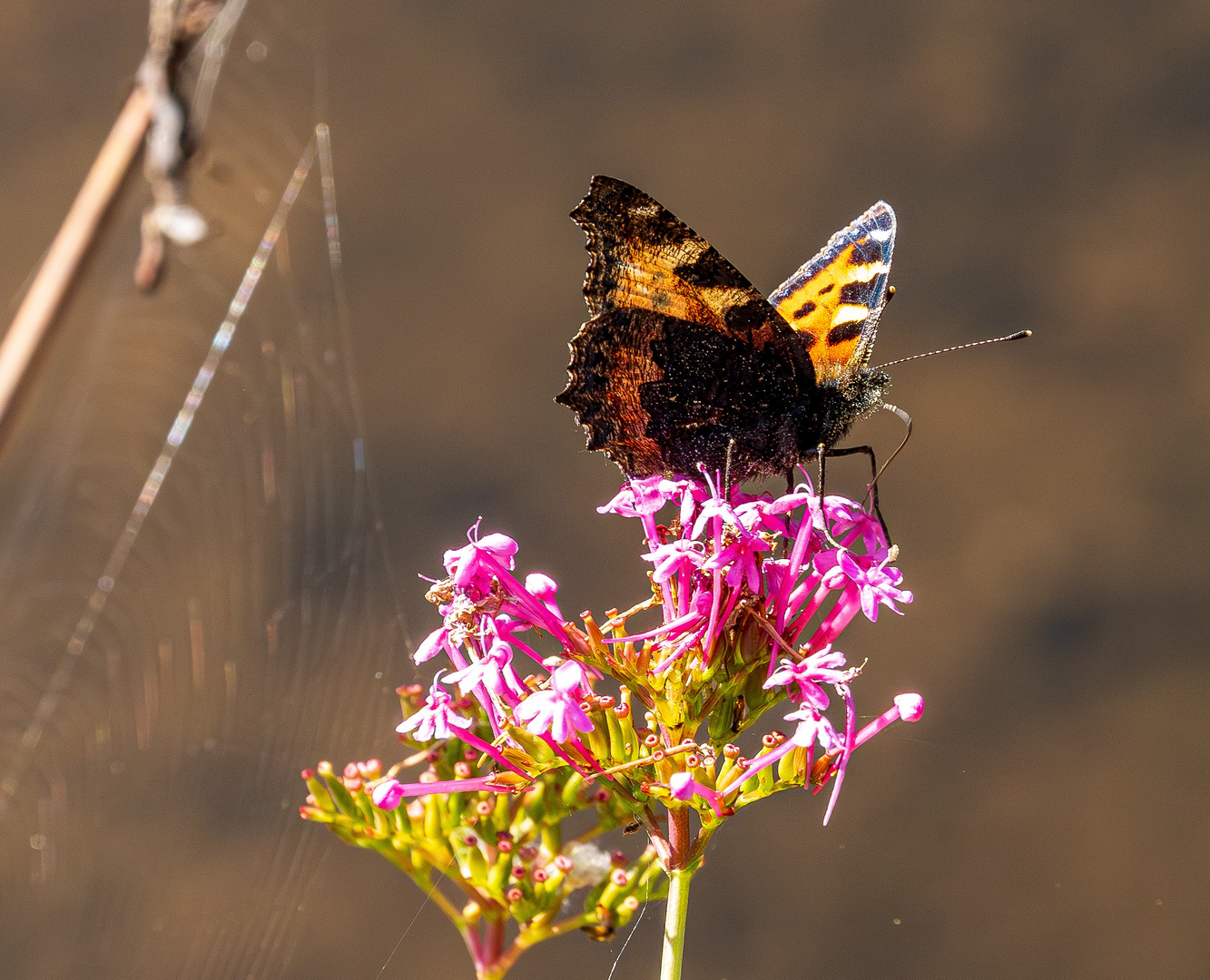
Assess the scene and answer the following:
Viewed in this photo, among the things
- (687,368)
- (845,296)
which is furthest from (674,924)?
(845,296)

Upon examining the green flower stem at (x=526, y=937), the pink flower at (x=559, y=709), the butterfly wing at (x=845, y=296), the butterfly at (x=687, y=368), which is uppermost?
the butterfly wing at (x=845, y=296)

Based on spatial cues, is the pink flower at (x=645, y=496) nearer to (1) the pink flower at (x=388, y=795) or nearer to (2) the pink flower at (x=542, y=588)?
(2) the pink flower at (x=542, y=588)

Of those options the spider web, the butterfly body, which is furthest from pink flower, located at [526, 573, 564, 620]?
the spider web

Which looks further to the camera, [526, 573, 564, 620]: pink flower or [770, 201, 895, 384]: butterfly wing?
[770, 201, 895, 384]: butterfly wing

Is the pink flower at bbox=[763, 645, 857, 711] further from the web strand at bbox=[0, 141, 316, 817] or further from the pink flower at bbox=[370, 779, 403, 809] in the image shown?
the web strand at bbox=[0, 141, 316, 817]

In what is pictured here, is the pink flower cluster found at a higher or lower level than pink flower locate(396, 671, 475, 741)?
higher

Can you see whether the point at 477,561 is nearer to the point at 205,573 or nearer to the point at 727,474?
the point at 727,474

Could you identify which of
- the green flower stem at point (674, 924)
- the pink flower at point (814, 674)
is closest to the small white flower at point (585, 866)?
the green flower stem at point (674, 924)
